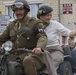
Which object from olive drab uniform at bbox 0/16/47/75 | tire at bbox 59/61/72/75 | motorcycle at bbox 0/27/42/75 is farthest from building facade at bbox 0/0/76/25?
motorcycle at bbox 0/27/42/75

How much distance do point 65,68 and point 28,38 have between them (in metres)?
3.64

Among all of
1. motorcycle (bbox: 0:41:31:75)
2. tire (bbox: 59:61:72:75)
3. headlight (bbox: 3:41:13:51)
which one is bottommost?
tire (bbox: 59:61:72:75)

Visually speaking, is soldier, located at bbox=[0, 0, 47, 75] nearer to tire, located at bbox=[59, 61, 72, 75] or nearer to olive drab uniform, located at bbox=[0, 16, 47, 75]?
olive drab uniform, located at bbox=[0, 16, 47, 75]

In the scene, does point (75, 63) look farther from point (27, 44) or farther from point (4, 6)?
point (4, 6)

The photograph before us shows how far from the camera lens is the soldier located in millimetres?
5051

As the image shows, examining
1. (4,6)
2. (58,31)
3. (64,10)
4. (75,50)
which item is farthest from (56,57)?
(4,6)

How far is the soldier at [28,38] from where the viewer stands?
199 inches

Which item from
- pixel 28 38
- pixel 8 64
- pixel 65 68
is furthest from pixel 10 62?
pixel 65 68

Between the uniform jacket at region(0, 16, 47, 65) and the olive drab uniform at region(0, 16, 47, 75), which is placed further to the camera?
the uniform jacket at region(0, 16, 47, 65)

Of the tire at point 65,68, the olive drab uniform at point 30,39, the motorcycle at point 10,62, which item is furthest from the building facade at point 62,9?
the motorcycle at point 10,62

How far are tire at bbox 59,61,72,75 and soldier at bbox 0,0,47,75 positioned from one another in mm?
3240

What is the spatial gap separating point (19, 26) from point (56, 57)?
2.07m

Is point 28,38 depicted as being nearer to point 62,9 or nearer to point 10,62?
point 10,62

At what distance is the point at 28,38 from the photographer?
207 inches
